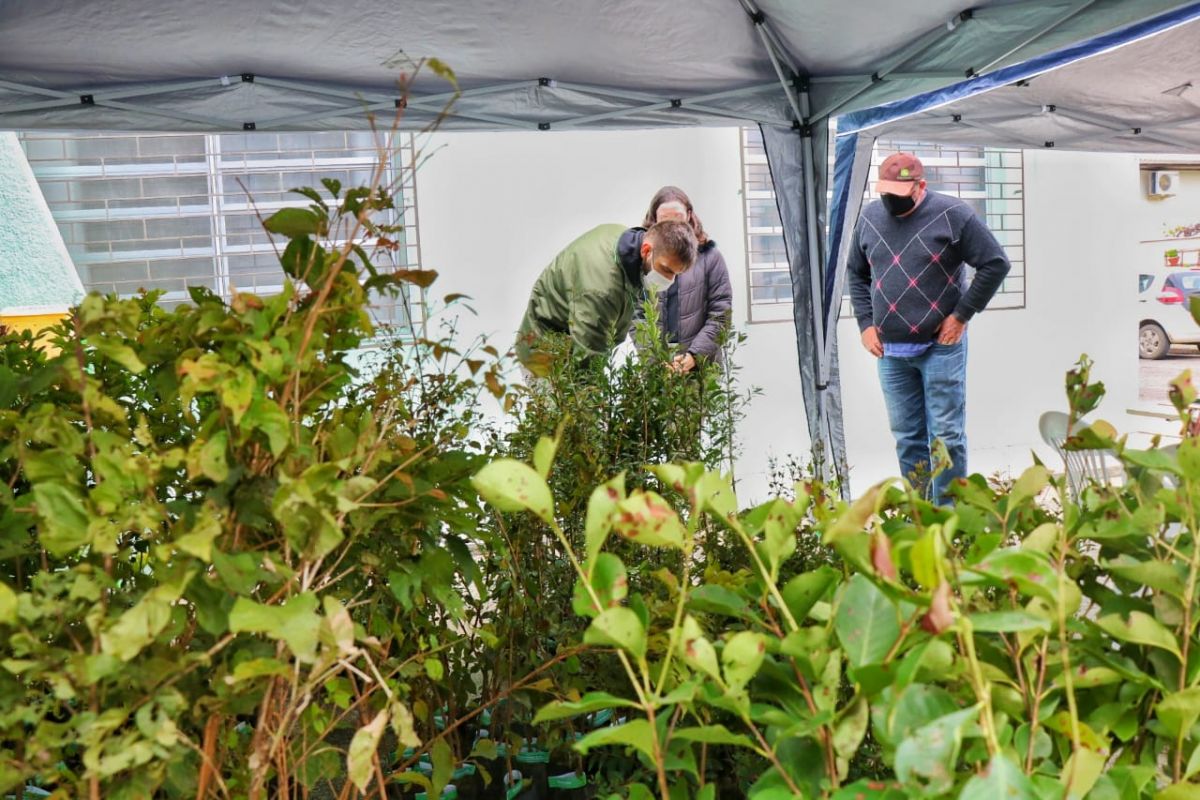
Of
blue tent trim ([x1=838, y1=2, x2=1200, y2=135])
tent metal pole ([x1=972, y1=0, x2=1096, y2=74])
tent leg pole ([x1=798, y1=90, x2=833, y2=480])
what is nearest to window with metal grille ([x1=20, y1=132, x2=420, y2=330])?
tent leg pole ([x1=798, y1=90, x2=833, y2=480])

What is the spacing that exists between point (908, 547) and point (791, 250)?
11.8 ft

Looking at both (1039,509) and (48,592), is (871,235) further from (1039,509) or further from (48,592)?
(48,592)

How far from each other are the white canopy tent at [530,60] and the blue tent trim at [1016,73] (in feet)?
0.11

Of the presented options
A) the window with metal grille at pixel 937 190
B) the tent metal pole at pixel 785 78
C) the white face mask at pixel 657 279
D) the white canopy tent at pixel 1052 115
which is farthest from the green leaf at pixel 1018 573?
the window with metal grille at pixel 937 190

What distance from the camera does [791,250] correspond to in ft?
12.8

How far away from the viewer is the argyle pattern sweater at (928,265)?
3.81 meters

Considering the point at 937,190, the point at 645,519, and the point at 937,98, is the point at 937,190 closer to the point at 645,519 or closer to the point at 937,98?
the point at 937,98

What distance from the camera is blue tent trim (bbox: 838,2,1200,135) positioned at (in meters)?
2.62

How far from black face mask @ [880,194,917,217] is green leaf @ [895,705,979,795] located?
12.3ft

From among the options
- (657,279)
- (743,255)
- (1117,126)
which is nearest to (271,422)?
(657,279)

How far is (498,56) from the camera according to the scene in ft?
11.0

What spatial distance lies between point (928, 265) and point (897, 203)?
0.27 metres

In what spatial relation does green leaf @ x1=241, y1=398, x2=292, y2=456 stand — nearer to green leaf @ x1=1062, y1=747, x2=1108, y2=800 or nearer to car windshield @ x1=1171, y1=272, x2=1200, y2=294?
green leaf @ x1=1062, y1=747, x2=1108, y2=800

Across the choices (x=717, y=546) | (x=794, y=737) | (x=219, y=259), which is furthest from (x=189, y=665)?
(x=219, y=259)
